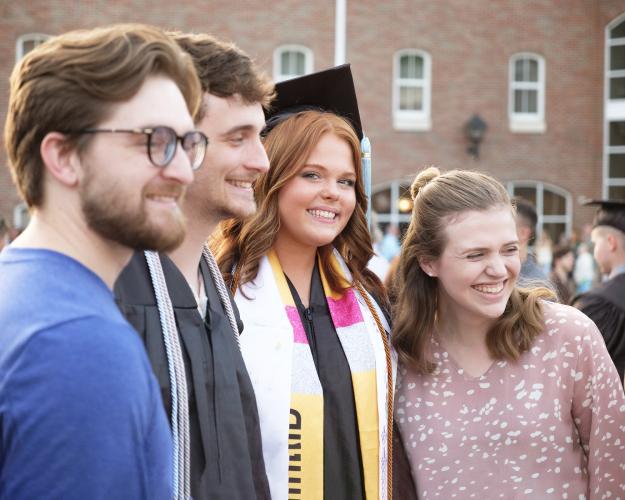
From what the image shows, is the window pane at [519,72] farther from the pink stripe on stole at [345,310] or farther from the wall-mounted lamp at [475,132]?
the pink stripe on stole at [345,310]

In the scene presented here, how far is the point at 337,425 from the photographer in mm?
2551

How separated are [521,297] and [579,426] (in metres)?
0.48

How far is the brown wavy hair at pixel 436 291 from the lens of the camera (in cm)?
266

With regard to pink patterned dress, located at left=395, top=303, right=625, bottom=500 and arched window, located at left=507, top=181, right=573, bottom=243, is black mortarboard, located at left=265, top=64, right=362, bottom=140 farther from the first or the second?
arched window, located at left=507, top=181, right=573, bottom=243

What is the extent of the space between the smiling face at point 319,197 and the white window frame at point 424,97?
1700cm

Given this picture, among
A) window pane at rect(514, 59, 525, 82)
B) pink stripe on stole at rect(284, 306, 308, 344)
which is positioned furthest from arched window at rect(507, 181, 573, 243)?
pink stripe on stole at rect(284, 306, 308, 344)

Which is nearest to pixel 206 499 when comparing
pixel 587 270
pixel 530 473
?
pixel 530 473

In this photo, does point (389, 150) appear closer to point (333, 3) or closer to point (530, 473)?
point (333, 3)

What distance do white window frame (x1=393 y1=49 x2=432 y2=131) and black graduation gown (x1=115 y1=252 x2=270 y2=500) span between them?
58.5 ft

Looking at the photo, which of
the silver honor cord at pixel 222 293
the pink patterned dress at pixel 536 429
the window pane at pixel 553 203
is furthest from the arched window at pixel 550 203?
the silver honor cord at pixel 222 293

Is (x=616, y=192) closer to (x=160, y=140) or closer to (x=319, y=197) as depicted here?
(x=319, y=197)

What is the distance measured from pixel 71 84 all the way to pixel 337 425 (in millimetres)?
1574

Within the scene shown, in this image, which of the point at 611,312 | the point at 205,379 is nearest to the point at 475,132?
the point at 611,312

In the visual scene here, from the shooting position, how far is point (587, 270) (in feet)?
45.3
